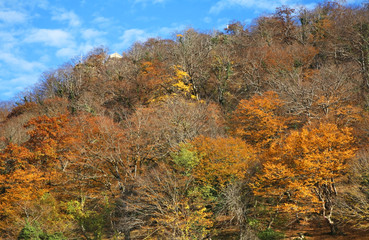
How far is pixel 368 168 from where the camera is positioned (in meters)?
18.9

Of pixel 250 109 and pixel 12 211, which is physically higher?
pixel 250 109

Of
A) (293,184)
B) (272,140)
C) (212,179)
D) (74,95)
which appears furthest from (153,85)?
(293,184)

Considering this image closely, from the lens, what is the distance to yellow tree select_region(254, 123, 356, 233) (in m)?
19.4

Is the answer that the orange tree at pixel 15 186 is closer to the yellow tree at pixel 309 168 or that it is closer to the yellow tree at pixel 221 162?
the yellow tree at pixel 221 162

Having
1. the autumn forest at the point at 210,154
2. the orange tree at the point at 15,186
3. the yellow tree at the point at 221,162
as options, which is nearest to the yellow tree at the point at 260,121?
the autumn forest at the point at 210,154

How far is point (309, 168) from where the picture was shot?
19641 millimetres

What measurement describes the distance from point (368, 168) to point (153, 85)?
33728 millimetres

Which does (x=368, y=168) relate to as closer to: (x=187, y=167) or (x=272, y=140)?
(x=272, y=140)

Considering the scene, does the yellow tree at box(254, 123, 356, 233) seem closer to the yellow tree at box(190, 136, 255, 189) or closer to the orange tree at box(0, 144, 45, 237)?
the yellow tree at box(190, 136, 255, 189)

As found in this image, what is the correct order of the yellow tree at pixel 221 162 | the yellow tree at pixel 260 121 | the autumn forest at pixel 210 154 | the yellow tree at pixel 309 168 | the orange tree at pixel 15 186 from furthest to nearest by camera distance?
the yellow tree at pixel 260 121 < the orange tree at pixel 15 186 < the yellow tree at pixel 221 162 < the autumn forest at pixel 210 154 < the yellow tree at pixel 309 168

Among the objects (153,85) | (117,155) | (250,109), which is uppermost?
(153,85)

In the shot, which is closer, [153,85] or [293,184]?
[293,184]

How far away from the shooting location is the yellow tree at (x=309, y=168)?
63.6 feet

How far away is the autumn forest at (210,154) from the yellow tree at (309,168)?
13 cm
